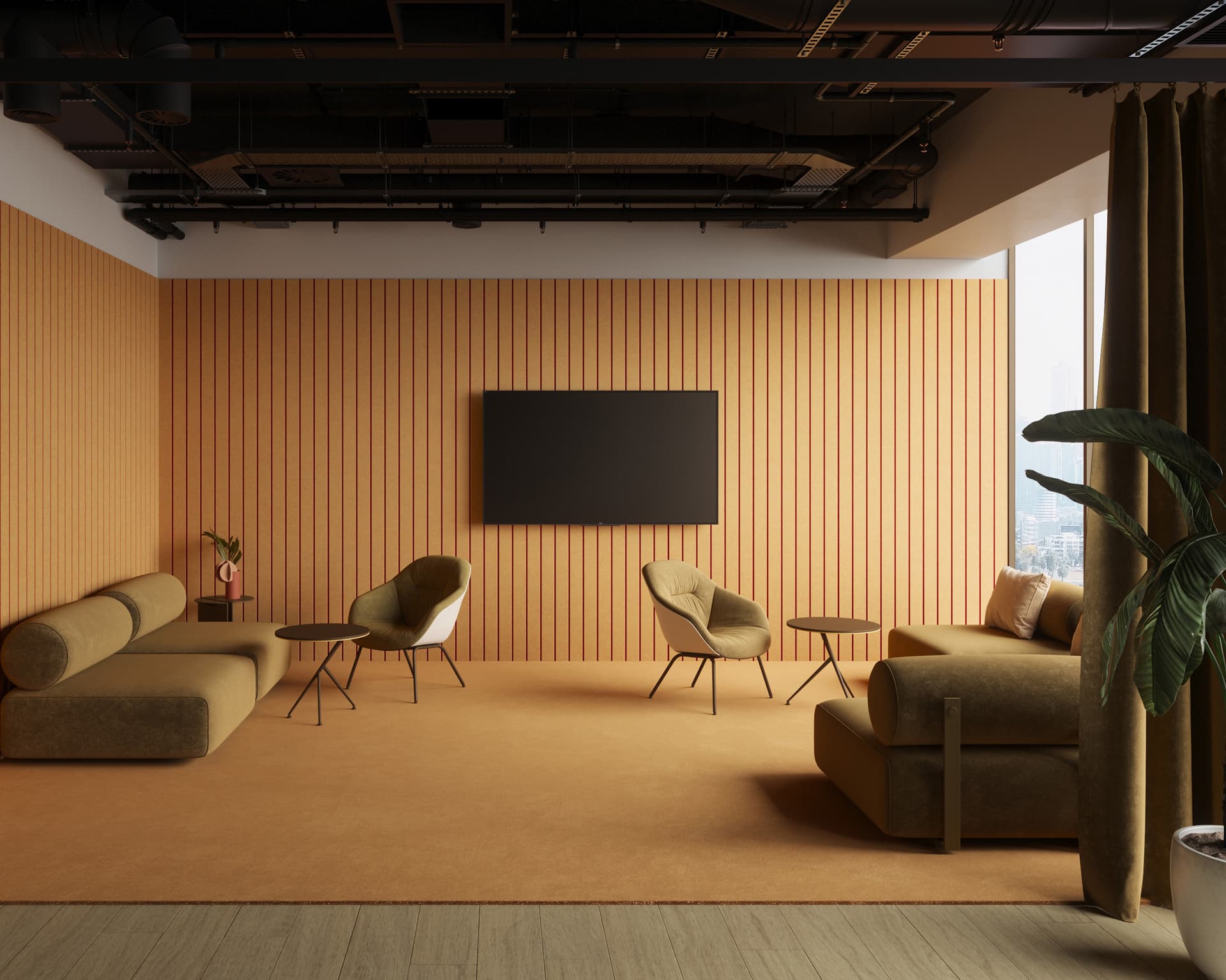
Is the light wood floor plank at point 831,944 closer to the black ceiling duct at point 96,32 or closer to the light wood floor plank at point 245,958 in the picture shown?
the light wood floor plank at point 245,958

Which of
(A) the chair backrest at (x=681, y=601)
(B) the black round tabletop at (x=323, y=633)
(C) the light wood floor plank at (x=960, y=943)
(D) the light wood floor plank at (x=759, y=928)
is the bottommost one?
(C) the light wood floor plank at (x=960, y=943)

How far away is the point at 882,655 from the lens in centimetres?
753

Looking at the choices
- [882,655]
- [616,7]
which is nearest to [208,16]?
[616,7]

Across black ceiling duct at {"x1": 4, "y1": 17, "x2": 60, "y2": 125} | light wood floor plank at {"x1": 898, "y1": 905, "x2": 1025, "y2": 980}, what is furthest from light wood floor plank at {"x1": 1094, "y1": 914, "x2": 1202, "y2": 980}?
black ceiling duct at {"x1": 4, "y1": 17, "x2": 60, "y2": 125}

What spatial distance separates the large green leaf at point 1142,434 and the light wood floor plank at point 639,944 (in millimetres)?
1933

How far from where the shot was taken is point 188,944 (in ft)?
10.1

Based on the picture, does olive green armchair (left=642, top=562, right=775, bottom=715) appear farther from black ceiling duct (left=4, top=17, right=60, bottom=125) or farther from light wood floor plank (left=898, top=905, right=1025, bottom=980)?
black ceiling duct (left=4, top=17, right=60, bottom=125)

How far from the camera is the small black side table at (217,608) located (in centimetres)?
705

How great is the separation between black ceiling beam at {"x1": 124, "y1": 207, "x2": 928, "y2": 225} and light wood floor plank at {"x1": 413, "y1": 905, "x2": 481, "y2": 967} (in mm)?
4539

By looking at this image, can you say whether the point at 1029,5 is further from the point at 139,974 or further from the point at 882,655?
the point at 882,655

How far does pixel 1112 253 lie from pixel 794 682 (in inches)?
160

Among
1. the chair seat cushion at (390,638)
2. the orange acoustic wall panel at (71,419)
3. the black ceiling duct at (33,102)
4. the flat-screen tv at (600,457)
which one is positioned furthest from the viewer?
the flat-screen tv at (600,457)

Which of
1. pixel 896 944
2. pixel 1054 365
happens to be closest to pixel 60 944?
pixel 896 944

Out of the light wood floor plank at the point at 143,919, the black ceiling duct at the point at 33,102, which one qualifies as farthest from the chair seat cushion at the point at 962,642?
the black ceiling duct at the point at 33,102
